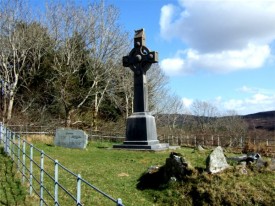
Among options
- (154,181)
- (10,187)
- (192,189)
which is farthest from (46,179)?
(192,189)

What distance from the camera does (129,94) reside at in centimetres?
4050

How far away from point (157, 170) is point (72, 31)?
25846mm

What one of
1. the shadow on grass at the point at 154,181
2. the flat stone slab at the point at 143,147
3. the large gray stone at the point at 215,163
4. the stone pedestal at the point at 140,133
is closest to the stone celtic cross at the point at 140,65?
the stone pedestal at the point at 140,133

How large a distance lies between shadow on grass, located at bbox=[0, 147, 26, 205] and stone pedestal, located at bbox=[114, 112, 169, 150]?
7.23 meters

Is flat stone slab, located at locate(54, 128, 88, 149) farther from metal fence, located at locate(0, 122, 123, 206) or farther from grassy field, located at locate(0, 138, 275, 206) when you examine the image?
grassy field, located at locate(0, 138, 275, 206)

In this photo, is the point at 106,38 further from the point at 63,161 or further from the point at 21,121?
the point at 63,161

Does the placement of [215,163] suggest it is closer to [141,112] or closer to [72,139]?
[141,112]

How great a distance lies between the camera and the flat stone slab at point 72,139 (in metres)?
19.8

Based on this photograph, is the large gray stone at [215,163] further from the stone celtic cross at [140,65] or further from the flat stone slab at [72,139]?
the flat stone slab at [72,139]

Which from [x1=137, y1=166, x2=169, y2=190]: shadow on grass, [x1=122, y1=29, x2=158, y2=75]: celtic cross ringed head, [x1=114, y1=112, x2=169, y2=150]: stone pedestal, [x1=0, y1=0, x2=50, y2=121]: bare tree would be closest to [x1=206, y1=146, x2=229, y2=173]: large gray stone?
[x1=137, y1=166, x2=169, y2=190]: shadow on grass

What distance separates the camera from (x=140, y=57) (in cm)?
2019

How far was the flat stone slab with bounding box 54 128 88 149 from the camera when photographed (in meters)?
19.8

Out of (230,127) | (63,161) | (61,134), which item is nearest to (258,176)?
(63,161)

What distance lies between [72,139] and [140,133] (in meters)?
3.57
